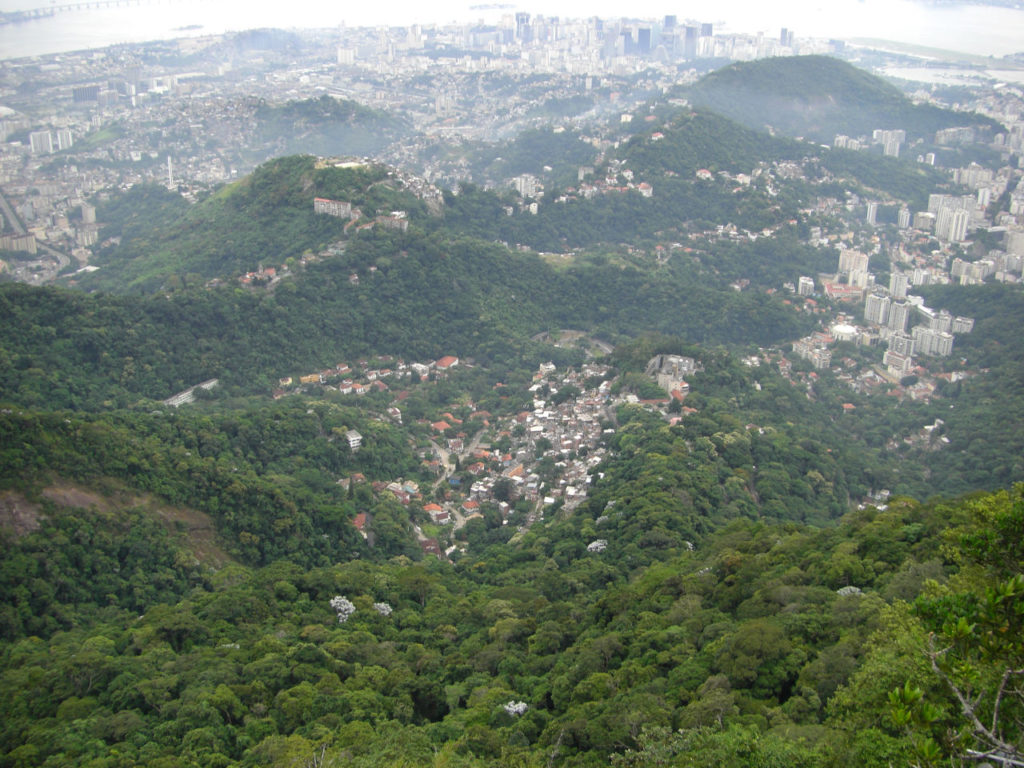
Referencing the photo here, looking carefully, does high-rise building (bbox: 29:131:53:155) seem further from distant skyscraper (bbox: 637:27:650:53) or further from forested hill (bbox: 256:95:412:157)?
distant skyscraper (bbox: 637:27:650:53)

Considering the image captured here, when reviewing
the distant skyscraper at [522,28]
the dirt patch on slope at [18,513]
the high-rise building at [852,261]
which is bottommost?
the high-rise building at [852,261]

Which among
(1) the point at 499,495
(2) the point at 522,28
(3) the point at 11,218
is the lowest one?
(1) the point at 499,495

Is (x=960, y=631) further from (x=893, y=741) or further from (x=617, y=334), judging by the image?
(x=617, y=334)

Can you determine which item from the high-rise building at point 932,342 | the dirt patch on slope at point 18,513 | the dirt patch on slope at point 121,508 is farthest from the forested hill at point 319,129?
the dirt patch on slope at point 18,513

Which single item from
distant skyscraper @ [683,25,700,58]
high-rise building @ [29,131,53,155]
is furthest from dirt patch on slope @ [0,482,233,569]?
distant skyscraper @ [683,25,700,58]

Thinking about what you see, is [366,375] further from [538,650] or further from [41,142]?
[41,142]

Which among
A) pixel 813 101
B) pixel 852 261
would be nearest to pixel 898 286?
pixel 852 261

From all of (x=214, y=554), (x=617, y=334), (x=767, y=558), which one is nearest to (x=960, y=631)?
(x=767, y=558)

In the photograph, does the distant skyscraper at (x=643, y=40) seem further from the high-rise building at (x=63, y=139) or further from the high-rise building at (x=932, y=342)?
the high-rise building at (x=932, y=342)
